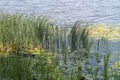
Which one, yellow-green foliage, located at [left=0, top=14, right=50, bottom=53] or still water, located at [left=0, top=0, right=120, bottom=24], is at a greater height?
still water, located at [left=0, top=0, right=120, bottom=24]

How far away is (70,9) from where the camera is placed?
1405cm

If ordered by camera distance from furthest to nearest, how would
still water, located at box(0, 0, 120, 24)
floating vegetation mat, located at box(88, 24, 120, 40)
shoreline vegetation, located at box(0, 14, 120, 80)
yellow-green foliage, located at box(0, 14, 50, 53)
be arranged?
still water, located at box(0, 0, 120, 24)
floating vegetation mat, located at box(88, 24, 120, 40)
yellow-green foliage, located at box(0, 14, 50, 53)
shoreline vegetation, located at box(0, 14, 120, 80)

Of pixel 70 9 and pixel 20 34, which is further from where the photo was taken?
pixel 70 9

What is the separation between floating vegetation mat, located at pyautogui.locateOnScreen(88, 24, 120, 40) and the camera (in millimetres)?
8914

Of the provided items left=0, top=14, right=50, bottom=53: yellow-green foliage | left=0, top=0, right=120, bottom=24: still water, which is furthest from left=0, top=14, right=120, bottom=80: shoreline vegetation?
left=0, top=0, right=120, bottom=24: still water

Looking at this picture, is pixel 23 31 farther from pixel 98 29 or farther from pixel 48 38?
pixel 98 29

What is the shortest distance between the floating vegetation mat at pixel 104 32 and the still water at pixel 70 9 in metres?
1.20

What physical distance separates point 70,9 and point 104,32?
4828mm

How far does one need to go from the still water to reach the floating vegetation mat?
1203 millimetres

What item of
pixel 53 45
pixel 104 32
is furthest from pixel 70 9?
pixel 53 45

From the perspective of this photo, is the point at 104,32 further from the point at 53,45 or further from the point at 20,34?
the point at 20,34

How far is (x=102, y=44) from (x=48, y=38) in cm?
131

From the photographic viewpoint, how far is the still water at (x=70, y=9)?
12.0m

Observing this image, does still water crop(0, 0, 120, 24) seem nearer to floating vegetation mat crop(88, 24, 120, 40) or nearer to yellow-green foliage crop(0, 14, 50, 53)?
floating vegetation mat crop(88, 24, 120, 40)
